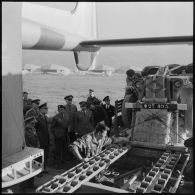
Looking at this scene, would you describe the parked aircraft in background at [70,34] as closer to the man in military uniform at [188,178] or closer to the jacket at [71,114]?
the jacket at [71,114]

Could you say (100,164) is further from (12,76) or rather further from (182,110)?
(182,110)

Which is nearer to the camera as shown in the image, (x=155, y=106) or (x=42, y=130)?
(x=155, y=106)

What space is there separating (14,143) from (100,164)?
1.45m

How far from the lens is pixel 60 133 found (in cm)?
676

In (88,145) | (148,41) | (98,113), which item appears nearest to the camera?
(88,145)

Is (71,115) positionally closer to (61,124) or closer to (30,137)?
(61,124)

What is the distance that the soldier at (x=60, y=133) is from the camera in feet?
22.3

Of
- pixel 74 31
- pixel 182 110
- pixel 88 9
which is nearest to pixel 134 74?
pixel 182 110

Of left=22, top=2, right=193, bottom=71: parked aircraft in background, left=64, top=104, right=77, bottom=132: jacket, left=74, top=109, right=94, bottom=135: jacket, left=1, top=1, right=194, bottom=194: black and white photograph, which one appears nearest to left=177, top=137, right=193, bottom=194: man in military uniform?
left=1, top=1, right=194, bottom=194: black and white photograph

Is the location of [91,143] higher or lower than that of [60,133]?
higher

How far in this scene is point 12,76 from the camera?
441 centimetres

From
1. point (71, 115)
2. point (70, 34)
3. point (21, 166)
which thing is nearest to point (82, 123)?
point (71, 115)

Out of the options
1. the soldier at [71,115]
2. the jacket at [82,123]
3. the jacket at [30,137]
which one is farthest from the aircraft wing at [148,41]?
the jacket at [30,137]

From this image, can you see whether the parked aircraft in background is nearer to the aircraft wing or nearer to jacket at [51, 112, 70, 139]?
the aircraft wing
